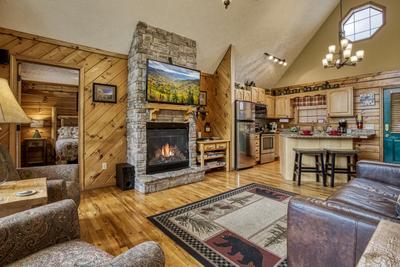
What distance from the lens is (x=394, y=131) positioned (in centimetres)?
507

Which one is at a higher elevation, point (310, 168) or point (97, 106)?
point (97, 106)

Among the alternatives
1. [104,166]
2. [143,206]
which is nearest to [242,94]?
[104,166]

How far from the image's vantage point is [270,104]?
7.21 meters

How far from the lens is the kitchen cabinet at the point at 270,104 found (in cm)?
702

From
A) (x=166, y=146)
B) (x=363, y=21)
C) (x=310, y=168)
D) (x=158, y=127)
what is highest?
(x=363, y=21)

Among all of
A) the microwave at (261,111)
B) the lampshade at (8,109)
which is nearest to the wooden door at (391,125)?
the microwave at (261,111)

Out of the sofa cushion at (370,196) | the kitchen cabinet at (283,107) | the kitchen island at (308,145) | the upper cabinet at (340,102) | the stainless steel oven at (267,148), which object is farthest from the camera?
the kitchen cabinet at (283,107)

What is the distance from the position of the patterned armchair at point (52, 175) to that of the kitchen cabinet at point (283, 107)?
6.58 metres

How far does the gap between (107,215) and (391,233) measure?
275 centimetres

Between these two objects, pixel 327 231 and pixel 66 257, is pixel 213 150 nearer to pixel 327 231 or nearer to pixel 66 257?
pixel 327 231

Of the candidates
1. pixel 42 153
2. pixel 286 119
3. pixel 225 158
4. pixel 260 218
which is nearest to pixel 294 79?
pixel 286 119

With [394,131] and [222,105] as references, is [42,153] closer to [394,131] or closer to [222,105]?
[222,105]

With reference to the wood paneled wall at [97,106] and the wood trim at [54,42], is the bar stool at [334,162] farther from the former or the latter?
the wood trim at [54,42]

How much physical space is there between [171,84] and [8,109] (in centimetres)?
282
